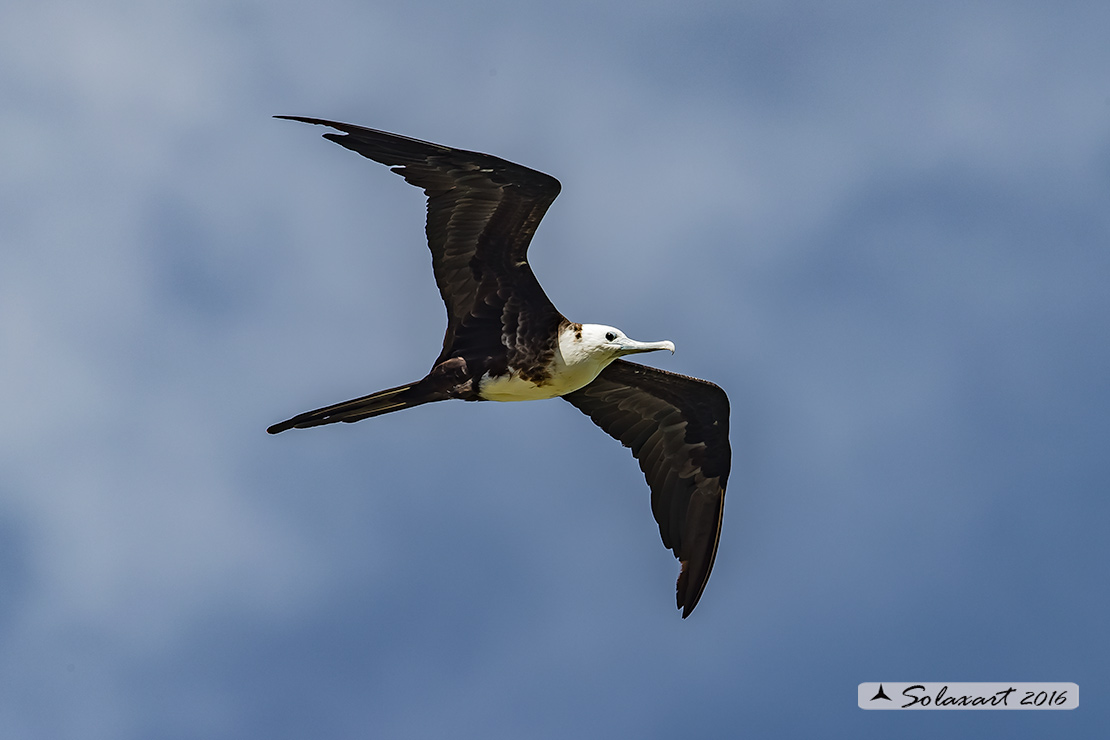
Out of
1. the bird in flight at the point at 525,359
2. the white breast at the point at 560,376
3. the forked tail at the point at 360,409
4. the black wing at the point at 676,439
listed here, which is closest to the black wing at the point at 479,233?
the bird in flight at the point at 525,359

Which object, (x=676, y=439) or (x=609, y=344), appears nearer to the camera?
(x=609, y=344)

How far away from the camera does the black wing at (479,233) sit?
8367mm

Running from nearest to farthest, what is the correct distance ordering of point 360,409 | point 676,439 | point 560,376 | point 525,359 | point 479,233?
1. point 360,409
2. point 479,233
3. point 525,359
4. point 560,376
5. point 676,439

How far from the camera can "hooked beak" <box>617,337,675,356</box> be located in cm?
895

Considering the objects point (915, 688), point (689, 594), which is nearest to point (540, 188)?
point (689, 594)

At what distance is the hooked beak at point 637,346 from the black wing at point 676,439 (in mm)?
573

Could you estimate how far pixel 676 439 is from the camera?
394 inches

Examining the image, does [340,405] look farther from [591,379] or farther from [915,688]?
[915,688]

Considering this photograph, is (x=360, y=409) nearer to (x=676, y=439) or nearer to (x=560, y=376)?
(x=560, y=376)

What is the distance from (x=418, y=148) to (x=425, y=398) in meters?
1.52

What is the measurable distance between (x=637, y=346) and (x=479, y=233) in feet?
4.01

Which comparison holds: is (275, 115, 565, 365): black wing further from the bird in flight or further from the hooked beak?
the hooked beak

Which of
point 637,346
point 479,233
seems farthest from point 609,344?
point 479,233

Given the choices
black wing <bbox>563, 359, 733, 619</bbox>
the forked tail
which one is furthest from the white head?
the forked tail
